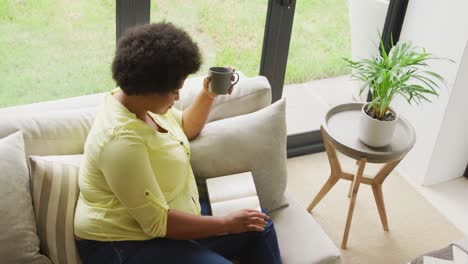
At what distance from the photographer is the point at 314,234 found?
182cm

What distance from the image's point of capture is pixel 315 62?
Result: 2828 millimetres

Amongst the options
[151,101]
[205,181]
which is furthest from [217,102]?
[151,101]

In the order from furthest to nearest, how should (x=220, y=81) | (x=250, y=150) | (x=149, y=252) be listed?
(x=250, y=150)
(x=220, y=81)
(x=149, y=252)

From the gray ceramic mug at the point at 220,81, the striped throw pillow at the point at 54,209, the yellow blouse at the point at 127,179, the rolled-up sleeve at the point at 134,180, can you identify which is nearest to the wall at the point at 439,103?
the gray ceramic mug at the point at 220,81

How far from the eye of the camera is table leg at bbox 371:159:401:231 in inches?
91.4

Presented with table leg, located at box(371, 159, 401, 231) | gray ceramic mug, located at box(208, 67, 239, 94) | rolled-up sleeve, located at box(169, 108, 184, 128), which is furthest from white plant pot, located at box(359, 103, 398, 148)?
rolled-up sleeve, located at box(169, 108, 184, 128)

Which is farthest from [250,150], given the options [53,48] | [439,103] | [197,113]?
[439,103]

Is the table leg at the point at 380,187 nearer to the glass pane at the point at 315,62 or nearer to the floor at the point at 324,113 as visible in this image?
the floor at the point at 324,113

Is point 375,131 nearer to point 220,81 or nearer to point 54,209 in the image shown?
point 220,81

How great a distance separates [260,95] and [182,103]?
309 mm

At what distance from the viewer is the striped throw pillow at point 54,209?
60.5 inches

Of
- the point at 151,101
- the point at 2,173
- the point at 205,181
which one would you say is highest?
the point at 151,101

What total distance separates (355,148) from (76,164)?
3.61ft

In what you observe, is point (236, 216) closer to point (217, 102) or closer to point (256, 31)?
point (217, 102)
